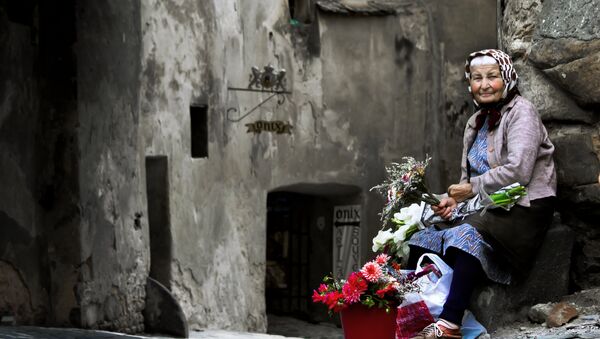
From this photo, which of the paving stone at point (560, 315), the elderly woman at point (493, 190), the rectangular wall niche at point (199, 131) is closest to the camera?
the elderly woman at point (493, 190)

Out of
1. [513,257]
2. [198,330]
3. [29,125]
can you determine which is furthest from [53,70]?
[513,257]

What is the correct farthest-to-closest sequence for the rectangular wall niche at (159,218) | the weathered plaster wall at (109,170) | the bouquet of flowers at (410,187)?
the rectangular wall niche at (159,218), the weathered plaster wall at (109,170), the bouquet of flowers at (410,187)

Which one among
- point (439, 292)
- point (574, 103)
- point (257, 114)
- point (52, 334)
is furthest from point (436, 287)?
point (257, 114)

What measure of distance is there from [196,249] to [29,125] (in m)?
2.96

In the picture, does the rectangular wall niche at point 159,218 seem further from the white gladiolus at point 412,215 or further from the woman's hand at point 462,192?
the woman's hand at point 462,192

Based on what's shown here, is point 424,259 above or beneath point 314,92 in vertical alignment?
beneath

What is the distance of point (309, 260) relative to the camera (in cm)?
1455

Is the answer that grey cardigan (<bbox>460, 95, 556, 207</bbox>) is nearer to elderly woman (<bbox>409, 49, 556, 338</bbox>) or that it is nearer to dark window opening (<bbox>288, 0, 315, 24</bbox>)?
elderly woman (<bbox>409, 49, 556, 338</bbox>)

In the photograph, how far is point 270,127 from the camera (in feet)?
42.6

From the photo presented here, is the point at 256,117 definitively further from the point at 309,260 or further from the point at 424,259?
the point at 424,259

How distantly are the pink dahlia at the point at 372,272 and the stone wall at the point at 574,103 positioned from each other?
1515mm

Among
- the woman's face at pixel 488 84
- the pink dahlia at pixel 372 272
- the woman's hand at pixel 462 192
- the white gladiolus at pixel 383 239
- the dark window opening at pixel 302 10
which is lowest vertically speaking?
the pink dahlia at pixel 372 272

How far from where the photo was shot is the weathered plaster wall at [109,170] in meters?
9.22

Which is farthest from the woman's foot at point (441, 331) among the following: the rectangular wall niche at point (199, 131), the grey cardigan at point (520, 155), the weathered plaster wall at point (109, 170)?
the rectangular wall niche at point (199, 131)
